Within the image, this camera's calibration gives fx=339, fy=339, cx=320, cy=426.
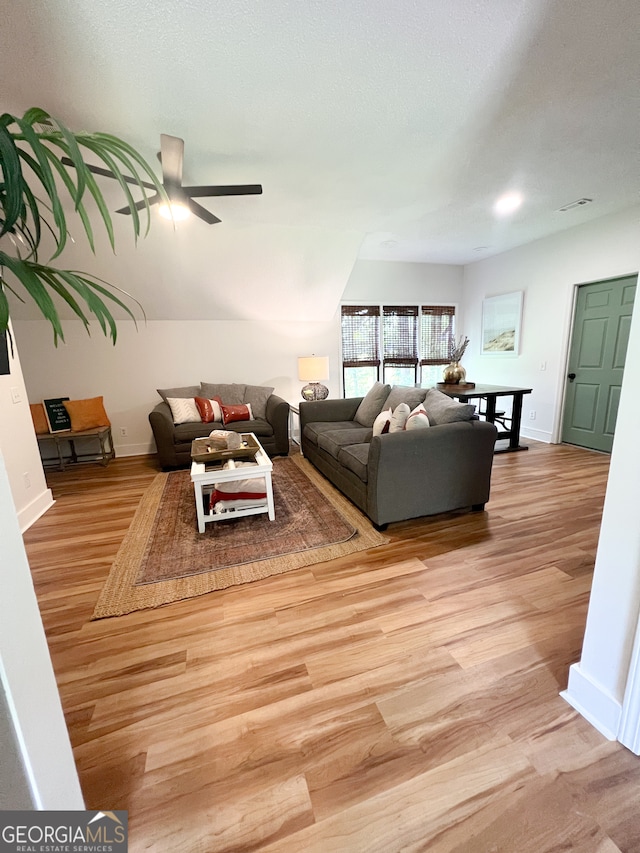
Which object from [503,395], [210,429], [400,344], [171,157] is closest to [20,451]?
[210,429]

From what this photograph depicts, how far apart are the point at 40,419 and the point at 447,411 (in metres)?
4.34

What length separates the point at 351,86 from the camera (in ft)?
5.54

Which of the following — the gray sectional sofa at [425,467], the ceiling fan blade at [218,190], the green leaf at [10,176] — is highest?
the ceiling fan blade at [218,190]

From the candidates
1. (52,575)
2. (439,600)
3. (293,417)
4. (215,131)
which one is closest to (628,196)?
(215,131)

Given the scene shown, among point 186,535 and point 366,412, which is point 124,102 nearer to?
point 186,535

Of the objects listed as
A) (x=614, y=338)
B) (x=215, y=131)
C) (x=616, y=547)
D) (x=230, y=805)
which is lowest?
(x=230, y=805)

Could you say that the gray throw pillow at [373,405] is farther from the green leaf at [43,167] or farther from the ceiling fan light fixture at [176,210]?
the green leaf at [43,167]

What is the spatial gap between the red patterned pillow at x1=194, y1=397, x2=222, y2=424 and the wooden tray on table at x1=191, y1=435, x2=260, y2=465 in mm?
1073

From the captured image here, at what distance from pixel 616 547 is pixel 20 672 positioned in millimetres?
1571

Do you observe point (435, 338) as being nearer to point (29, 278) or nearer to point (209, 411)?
point (209, 411)

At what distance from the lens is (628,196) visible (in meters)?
3.14

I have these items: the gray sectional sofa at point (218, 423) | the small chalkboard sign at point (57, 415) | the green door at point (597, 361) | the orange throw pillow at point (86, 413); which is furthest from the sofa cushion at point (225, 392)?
the green door at point (597, 361)

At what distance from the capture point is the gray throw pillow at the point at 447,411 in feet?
8.30

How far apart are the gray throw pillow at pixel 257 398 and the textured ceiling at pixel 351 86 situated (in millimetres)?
2287
